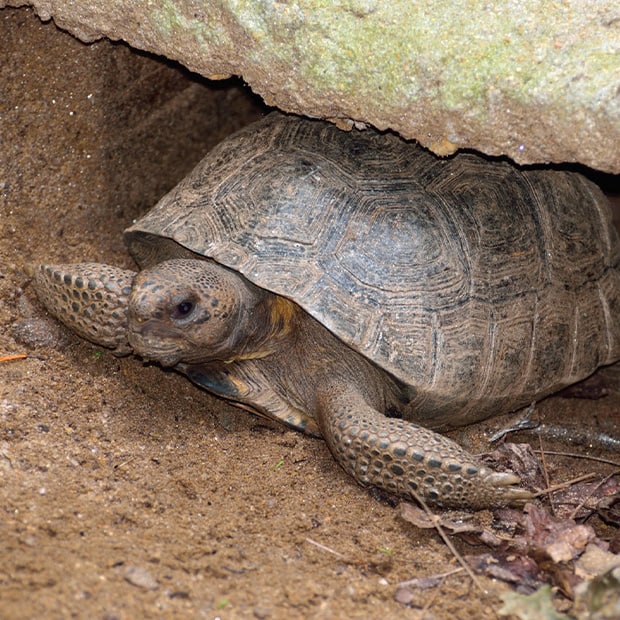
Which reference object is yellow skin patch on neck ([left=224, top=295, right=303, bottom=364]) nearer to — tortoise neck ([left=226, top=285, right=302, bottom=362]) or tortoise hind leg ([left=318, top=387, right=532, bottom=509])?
tortoise neck ([left=226, top=285, right=302, bottom=362])

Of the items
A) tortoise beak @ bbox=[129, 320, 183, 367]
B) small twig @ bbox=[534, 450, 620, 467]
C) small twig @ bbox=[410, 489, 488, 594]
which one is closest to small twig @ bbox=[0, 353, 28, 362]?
tortoise beak @ bbox=[129, 320, 183, 367]

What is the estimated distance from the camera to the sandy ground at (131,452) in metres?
2.80

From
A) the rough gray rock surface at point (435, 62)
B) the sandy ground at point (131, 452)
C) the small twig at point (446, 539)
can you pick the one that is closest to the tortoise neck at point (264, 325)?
the sandy ground at point (131, 452)

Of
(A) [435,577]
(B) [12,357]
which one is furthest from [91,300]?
(A) [435,577]

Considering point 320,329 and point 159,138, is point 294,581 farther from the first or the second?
point 159,138

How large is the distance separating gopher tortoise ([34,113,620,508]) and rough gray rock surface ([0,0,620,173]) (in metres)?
0.41

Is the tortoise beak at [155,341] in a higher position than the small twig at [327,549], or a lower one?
higher

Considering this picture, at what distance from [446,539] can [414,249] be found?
4.52 ft

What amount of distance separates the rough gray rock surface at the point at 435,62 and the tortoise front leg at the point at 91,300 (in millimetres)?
1193

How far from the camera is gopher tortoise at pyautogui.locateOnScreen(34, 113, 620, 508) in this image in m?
3.69

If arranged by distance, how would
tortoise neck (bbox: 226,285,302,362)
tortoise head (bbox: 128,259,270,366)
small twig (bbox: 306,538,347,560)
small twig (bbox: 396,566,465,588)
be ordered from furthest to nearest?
tortoise neck (bbox: 226,285,302,362) → tortoise head (bbox: 128,259,270,366) → small twig (bbox: 306,538,347,560) → small twig (bbox: 396,566,465,588)

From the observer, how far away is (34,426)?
3553 millimetres

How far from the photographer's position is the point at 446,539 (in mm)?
3244

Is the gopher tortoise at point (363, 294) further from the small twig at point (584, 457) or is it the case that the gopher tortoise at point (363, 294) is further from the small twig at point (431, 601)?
the small twig at point (431, 601)
